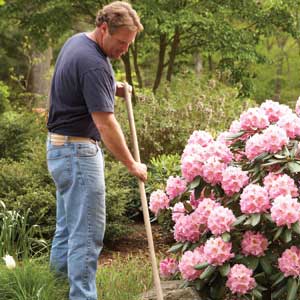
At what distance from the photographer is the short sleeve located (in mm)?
3564

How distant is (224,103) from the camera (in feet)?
28.2

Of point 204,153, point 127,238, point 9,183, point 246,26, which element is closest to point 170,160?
point 127,238

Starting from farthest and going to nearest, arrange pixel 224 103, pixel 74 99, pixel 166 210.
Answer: pixel 224 103, pixel 166 210, pixel 74 99

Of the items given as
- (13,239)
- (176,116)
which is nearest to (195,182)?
(13,239)

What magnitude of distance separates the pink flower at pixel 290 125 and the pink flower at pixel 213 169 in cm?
42

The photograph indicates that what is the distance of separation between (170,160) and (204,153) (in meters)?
2.48

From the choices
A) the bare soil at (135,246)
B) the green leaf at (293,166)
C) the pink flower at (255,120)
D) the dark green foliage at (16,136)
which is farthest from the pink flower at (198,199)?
the dark green foliage at (16,136)

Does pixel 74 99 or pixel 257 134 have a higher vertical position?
pixel 74 99

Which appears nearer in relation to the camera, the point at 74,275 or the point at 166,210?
the point at 74,275

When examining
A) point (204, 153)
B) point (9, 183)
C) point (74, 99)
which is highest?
point (74, 99)

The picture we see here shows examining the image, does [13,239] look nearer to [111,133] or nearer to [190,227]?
[190,227]

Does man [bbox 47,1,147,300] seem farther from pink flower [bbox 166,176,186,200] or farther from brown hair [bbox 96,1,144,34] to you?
pink flower [bbox 166,176,186,200]

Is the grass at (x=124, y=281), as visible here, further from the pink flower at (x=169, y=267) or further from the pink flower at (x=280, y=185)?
the pink flower at (x=280, y=185)

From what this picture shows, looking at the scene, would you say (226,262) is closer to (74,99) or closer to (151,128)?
(74,99)
